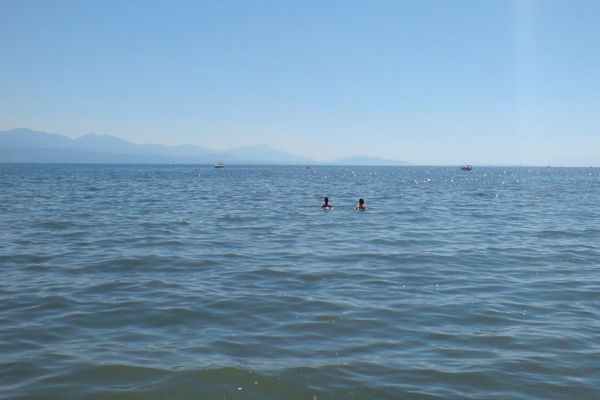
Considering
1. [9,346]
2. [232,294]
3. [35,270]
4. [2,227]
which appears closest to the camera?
[9,346]

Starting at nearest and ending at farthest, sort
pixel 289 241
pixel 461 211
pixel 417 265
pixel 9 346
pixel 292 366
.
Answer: pixel 292 366
pixel 9 346
pixel 417 265
pixel 289 241
pixel 461 211

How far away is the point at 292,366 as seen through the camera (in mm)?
7961

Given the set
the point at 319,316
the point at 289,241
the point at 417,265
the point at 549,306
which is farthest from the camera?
the point at 289,241

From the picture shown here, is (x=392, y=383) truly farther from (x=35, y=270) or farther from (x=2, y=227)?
(x=2, y=227)

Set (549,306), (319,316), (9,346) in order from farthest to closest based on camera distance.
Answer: (549,306) < (319,316) < (9,346)

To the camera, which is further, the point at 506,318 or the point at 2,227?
the point at 2,227

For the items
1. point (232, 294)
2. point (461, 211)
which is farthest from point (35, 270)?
point (461, 211)

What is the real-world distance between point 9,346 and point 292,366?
4.79 metres

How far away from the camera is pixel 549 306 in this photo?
11.5m

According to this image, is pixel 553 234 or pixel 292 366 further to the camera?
pixel 553 234

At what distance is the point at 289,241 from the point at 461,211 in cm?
1862

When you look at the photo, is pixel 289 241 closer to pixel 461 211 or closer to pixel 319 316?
pixel 319 316

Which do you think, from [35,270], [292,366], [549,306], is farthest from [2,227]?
[549,306]

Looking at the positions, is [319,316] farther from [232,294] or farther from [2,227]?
[2,227]
